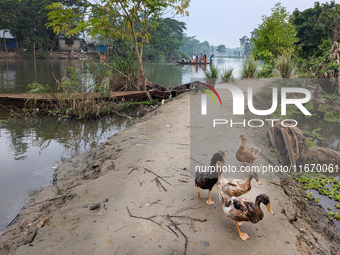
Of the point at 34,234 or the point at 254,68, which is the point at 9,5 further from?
the point at 34,234

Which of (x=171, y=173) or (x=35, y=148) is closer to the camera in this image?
(x=171, y=173)

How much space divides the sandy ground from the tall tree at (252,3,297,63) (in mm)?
12713

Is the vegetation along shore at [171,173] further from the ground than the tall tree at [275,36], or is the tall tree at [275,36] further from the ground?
the tall tree at [275,36]

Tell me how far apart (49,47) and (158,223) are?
36.5 meters

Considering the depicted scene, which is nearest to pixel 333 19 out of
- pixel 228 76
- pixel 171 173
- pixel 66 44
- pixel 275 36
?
pixel 275 36

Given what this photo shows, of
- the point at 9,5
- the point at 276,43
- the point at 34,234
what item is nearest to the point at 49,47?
the point at 9,5

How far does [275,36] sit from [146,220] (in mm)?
15057

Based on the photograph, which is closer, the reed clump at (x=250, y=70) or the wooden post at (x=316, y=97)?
the wooden post at (x=316, y=97)

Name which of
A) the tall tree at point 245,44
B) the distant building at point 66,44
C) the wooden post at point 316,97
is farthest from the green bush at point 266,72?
the tall tree at point 245,44

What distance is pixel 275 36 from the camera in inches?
570

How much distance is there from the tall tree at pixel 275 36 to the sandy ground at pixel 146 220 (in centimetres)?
1271

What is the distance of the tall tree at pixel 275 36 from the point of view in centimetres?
1454

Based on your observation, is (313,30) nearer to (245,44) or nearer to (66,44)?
(66,44)

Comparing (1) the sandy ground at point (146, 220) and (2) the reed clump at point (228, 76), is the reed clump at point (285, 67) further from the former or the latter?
(1) the sandy ground at point (146, 220)
